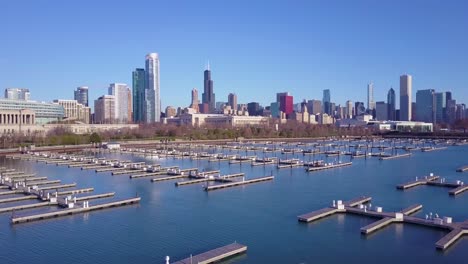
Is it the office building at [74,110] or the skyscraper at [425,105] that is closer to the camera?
the office building at [74,110]

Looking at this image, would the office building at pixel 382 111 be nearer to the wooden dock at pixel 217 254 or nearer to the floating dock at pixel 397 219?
the floating dock at pixel 397 219

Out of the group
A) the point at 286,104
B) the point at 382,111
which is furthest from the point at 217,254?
the point at 382,111

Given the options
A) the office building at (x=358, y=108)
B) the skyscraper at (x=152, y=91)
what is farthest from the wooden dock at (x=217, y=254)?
the office building at (x=358, y=108)

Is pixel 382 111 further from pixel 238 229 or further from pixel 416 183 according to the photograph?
pixel 238 229

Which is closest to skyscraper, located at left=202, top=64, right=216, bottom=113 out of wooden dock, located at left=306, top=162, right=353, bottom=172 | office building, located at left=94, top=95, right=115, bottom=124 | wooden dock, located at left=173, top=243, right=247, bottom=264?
office building, located at left=94, top=95, right=115, bottom=124

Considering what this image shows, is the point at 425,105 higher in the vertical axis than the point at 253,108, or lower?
higher

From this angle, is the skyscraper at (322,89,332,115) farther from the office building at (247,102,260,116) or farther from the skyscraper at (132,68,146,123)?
the skyscraper at (132,68,146,123)

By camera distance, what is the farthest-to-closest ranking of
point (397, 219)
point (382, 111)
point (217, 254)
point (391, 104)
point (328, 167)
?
point (391, 104)
point (382, 111)
point (328, 167)
point (397, 219)
point (217, 254)
